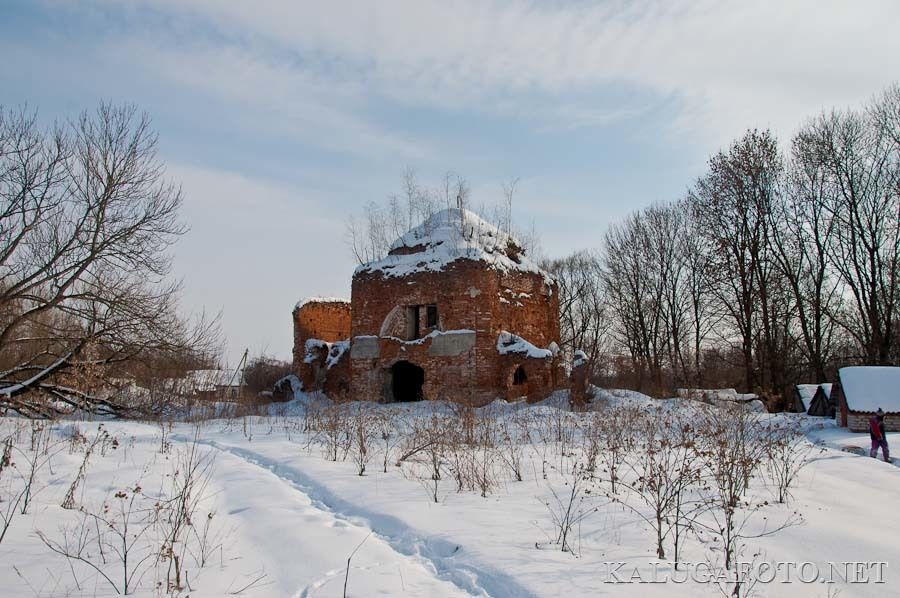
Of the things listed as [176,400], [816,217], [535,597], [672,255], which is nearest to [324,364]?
[176,400]

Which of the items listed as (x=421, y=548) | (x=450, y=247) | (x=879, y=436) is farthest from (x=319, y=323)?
(x=421, y=548)

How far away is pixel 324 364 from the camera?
23703mm

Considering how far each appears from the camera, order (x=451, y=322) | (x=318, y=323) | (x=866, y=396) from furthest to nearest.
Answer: (x=318, y=323) → (x=451, y=322) → (x=866, y=396)

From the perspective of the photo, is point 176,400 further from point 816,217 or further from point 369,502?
point 816,217

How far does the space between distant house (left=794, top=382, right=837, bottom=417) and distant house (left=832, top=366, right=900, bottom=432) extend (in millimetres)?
1352

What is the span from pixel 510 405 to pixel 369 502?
469 inches

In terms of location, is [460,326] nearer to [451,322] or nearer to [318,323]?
[451,322]

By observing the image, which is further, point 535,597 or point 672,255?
point 672,255

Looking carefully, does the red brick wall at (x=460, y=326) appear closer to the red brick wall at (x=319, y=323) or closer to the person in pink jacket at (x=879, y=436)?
the red brick wall at (x=319, y=323)

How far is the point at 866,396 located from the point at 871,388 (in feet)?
0.98

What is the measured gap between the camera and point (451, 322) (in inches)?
764

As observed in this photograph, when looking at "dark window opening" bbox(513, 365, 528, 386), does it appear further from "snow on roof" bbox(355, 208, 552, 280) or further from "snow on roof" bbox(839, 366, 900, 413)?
"snow on roof" bbox(839, 366, 900, 413)

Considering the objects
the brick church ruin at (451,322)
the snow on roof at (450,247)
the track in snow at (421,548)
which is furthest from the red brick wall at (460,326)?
the track in snow at (421,548)

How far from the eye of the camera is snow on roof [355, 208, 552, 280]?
20125mm
